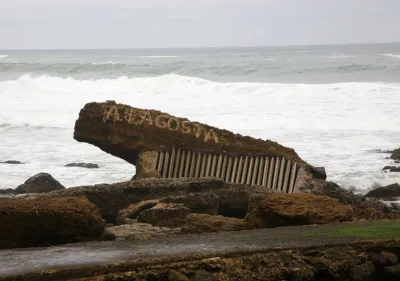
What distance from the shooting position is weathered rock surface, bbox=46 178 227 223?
25.0 feet

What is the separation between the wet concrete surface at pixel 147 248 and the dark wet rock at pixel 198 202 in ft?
5.09

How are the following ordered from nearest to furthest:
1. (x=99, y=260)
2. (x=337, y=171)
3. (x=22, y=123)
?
(x=99, y=260), (x=337, y=171), (x=22, y=123)

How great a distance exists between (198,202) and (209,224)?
1.22 m

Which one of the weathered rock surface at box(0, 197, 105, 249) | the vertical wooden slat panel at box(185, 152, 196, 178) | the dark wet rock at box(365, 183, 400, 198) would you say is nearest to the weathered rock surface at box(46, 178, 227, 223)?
the vertical wooden slat panel at box(185, 152, 196, 178)

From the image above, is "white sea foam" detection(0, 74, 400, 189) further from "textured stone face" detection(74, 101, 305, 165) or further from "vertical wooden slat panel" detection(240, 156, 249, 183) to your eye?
"vertical wooden slat panel" detection(240, 156, 249, 183)

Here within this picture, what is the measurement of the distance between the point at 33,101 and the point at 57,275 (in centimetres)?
3127

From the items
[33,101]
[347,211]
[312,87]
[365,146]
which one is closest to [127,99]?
[33,101]

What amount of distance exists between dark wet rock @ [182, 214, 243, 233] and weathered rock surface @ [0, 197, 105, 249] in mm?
770

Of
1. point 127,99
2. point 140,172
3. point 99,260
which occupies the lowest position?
point 127,99

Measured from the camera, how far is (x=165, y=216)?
6430 mm

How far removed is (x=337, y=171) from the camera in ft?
49.6

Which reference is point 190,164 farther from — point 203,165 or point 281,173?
point 281,173

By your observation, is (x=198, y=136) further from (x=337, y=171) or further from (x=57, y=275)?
(x=337, y=171)

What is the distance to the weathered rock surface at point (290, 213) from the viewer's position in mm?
6027
